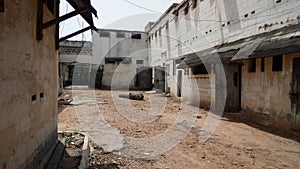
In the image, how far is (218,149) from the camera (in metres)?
6.03

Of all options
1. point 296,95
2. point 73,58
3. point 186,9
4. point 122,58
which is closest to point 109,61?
point 122,58

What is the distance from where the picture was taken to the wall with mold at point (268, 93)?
7.70m

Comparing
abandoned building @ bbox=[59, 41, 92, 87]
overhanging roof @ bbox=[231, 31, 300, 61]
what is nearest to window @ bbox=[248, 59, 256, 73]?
overhanging roof @ bbox=[231, 31, 300, 61]

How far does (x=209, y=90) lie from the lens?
1273 centimetres

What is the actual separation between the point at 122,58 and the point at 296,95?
80.6 ft

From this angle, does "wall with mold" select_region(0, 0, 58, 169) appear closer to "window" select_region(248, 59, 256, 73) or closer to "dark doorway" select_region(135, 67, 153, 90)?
"window" select_region(248, 59, 256, 73)

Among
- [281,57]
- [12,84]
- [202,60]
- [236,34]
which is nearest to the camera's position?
[12,84]

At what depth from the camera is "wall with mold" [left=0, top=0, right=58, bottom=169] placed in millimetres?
2633

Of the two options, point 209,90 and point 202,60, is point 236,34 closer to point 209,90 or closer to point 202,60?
point 202,60

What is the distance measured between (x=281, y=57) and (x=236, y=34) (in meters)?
3.59

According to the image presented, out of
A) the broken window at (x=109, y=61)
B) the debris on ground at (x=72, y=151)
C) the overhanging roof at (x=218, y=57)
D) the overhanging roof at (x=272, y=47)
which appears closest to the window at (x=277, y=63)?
the overhanging roof at (x=272, y=47)

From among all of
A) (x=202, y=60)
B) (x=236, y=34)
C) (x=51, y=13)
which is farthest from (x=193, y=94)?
(x=51, y=13)

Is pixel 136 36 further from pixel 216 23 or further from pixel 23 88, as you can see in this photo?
pixel 23 88

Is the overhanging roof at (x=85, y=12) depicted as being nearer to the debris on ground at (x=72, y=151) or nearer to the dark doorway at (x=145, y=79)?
the debris on ground at (x=72, y=151)
